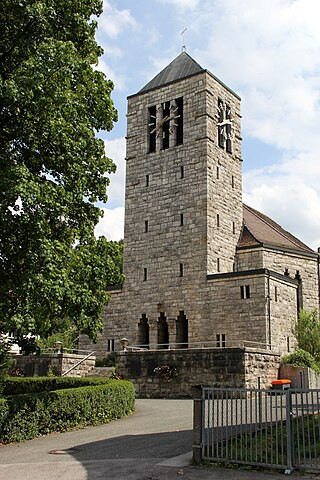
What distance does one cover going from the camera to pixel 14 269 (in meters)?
12.5

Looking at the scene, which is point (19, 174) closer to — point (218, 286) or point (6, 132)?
point (6, 132)

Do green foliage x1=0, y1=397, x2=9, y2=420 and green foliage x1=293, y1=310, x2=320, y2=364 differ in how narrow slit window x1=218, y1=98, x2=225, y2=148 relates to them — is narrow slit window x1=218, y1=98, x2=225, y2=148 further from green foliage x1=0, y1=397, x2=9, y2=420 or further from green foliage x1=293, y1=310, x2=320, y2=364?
green foliage x1=0, y1=397, x2=9, y2=420

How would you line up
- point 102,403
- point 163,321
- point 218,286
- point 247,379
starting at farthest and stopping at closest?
point 163,321
point 218,286
point 247,379
point 102,403

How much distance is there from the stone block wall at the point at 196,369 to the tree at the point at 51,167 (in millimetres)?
9963

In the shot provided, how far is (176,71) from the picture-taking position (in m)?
36.2

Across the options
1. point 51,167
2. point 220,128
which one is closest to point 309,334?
point 220,128

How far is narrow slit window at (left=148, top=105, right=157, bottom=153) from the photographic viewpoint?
3528 cm

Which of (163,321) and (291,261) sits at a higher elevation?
(291,261)

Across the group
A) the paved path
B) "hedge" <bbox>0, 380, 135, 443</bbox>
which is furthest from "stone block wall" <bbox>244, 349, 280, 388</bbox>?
the paved path

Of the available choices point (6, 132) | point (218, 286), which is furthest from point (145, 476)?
point (218, 286)

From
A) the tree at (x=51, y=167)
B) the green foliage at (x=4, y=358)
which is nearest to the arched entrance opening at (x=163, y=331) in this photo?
the green foliage at (x=4, y=358)

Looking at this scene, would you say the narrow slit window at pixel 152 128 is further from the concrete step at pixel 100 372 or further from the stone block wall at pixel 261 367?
→ the stone block wall at pixel 261 367

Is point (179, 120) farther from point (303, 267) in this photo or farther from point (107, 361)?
point (107, 361)

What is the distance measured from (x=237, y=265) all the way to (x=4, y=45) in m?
22.3
